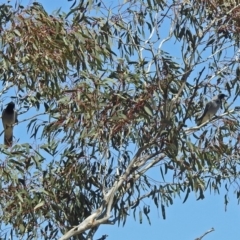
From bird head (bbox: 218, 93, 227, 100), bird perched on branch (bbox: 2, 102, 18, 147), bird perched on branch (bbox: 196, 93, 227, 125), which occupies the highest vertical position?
bird perched on branch (bbox: 2, 102, 18, 147)

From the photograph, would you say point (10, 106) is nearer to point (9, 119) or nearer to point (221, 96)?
point (9, 119)

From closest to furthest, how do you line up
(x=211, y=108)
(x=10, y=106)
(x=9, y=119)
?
(x=211, y=108) → (x=10, y=106) → (x=9, y=119)

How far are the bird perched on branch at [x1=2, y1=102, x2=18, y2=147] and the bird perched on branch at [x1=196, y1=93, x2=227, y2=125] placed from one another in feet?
5.53

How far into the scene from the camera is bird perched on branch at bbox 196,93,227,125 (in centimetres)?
687

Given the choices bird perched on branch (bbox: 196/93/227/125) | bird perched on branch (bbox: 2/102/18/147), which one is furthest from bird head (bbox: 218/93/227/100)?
bird perched on branch (bbox: 2/102/18/147)

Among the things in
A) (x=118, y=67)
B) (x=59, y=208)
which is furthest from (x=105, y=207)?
(x=118, y=67)

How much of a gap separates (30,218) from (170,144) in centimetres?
124

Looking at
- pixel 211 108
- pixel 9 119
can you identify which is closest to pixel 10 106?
pixel 9 119

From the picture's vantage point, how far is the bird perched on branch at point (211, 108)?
6.87m

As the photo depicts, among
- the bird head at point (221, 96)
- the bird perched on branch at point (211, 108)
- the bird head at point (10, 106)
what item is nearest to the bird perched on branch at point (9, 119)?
the bird head at point (10, 106)

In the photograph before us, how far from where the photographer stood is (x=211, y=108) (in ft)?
22.6

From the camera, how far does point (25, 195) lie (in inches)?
242

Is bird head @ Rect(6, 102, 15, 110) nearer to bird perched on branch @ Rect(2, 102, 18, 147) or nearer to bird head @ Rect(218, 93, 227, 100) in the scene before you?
bird perched on branch @ Rect(2, 102, 18, 147)

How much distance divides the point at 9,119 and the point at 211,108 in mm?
2061
